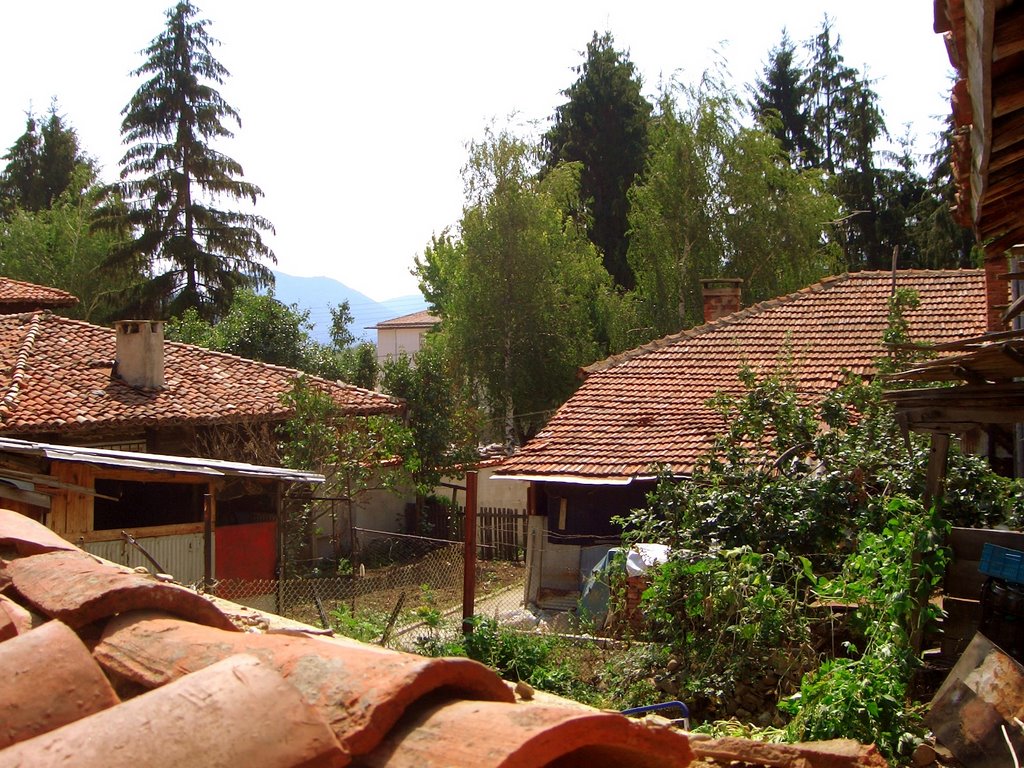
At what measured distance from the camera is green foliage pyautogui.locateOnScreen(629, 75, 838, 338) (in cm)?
2867

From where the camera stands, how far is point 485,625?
356 inches

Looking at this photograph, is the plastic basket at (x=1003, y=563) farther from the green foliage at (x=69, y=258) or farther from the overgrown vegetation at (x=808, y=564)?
the green foliage at (x=69, y=258)

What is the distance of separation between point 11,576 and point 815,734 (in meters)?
4.94

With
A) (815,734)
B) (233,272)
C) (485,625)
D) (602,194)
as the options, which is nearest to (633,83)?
(602,194)

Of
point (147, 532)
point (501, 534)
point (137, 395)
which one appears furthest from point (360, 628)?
point (501, 534)

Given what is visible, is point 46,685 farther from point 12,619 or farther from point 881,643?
point 881,643

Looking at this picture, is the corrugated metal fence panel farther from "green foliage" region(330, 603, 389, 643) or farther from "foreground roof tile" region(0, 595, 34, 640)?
"foreground roof tile" region(0, 595, 34, 640)

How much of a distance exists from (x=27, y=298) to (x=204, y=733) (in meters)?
24.6

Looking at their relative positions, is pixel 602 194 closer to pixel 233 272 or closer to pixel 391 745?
pixel 233 272

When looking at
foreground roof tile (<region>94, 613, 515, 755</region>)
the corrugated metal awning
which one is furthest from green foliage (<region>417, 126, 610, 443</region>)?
foreground roof tile (<region>94, 613, 515, 755</region>)

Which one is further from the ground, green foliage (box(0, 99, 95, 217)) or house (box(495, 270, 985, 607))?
green foliage (box(0, 99, 95, 217))

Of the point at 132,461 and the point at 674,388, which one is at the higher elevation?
the point at 674,388

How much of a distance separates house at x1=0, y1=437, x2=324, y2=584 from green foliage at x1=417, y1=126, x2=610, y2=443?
47.1 ft

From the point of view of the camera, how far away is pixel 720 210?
2914 cm
